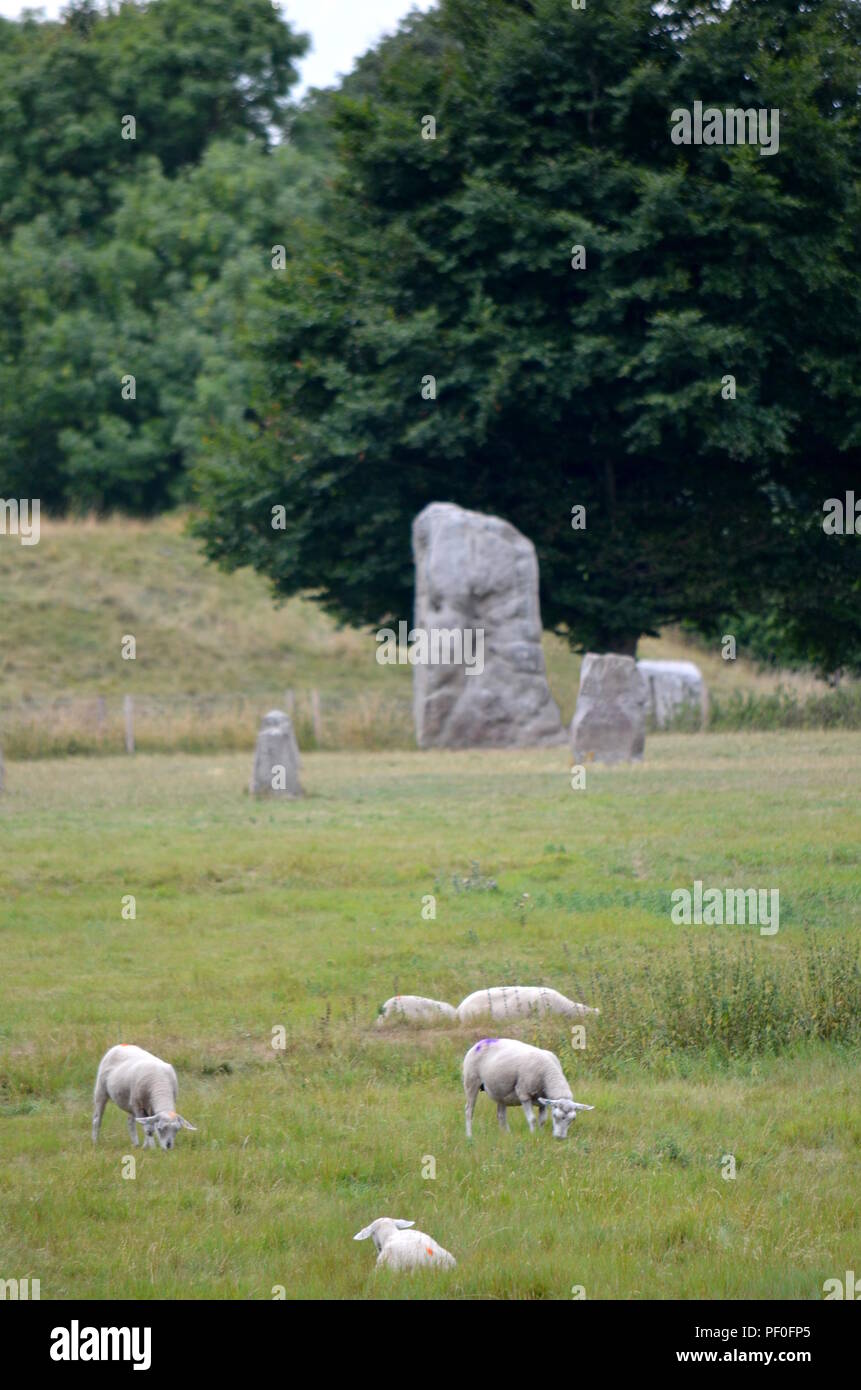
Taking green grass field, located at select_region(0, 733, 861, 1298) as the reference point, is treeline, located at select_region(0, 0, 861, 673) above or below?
above

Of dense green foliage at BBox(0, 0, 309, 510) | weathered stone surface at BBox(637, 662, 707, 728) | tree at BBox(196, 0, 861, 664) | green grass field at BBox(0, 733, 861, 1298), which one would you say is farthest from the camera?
dense green foliage at BBox(0, 0, 309, 510)

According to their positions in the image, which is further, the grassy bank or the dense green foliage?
the dense green foliage

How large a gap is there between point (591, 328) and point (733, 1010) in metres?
23.6

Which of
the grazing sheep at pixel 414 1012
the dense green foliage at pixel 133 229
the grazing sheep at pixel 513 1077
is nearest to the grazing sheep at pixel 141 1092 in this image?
the grazing sheep at pixel 513 1077

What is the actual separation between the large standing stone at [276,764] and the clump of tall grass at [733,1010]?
1212 centimetres

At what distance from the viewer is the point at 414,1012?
480 inches

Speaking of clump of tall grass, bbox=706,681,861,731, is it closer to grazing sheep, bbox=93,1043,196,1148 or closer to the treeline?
the treeline

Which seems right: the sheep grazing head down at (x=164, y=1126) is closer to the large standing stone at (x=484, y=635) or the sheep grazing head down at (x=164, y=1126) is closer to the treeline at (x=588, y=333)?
the large standing stone at (x=484, y=635)

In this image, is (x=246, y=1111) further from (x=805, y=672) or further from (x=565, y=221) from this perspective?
(x=805, y=672)

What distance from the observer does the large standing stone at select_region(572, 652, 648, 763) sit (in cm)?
2641

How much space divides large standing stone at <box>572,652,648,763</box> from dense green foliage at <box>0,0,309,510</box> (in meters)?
28.4

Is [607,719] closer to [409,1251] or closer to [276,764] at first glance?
[276,764]

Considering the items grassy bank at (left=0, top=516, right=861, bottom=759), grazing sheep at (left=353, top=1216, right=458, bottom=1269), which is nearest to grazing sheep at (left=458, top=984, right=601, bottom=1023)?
grazing sheep at (left=353, top=1216, right=458, bottom=1269)

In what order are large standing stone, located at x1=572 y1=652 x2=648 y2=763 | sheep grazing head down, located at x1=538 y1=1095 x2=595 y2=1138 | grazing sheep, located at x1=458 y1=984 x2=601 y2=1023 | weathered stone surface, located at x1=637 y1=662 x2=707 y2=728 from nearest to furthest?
sheep grazing head down, located at x1=538 y1=1095 x2=595 y2=1138, grazing sheep, located at x1=458 y1=984 x2=601 y2=1023, large standing stone, located at x1=572 y1=652 x2=648 y2=763, weathered stone surface, located at x1=637 y1=662 x2=707 y2=728
